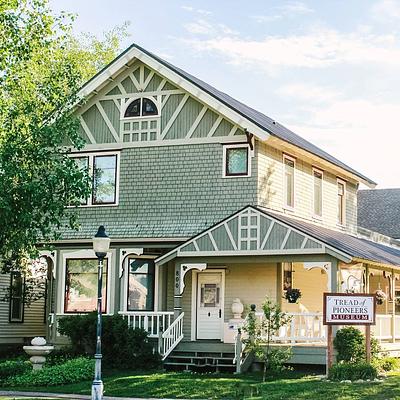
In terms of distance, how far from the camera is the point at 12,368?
24672 millimetres

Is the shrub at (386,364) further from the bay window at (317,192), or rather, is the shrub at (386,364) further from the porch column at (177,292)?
the bay window at (317,192)

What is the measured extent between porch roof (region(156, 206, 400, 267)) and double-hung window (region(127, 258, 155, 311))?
2.52 meters

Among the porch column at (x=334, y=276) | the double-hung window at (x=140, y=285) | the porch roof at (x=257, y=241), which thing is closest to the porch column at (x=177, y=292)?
the porch roof at (x=257, y=241)

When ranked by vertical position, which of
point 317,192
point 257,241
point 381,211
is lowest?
point 257,241

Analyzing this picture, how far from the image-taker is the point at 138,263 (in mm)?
29109

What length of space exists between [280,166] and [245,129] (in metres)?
2.41

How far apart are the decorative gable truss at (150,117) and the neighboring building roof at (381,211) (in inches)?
920

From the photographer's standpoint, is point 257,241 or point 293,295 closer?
point 257,241

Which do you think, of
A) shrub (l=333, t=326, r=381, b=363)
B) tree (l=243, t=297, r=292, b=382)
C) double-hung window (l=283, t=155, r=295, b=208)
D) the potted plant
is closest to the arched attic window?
double-hung window (l=283, t=155, r=295, b=208)

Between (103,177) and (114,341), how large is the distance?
6288mm

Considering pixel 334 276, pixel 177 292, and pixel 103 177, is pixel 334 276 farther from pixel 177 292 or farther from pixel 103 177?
pixel 103 177

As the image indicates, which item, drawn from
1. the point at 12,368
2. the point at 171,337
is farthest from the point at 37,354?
the point at 171,337

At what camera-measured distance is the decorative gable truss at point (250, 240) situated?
975 inches

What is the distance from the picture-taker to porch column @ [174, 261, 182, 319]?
26.5 meters
